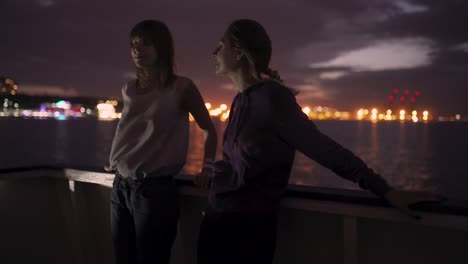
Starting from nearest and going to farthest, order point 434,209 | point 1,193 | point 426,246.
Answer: point 434,209, point 426,246, point 1,193

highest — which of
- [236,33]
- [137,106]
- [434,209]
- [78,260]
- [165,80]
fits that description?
[236,33]

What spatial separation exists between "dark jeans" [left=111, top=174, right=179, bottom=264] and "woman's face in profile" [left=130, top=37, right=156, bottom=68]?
0.58 meters

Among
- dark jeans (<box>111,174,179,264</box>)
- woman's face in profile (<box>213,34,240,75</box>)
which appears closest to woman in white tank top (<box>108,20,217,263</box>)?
dark jeans (<box>111,174,179,264</box>)

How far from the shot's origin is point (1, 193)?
2.61m

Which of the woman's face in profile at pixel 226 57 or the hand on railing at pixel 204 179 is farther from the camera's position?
the hand on railing at pixel 204 179

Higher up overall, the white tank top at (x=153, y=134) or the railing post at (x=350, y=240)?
the white tank top at (x=153, y=134)

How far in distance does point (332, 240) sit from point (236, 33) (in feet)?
3.40

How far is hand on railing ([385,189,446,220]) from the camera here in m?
1.29

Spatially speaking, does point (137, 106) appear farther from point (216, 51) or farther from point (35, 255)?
point (35, 255)

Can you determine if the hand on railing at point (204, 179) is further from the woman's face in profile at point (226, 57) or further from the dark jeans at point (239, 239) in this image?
the woman's face in profile at point (226, 57)

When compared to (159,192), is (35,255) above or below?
below

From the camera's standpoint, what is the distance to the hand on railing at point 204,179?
187 cm

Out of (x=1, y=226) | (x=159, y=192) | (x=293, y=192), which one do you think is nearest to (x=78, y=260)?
(x=1, y=226)

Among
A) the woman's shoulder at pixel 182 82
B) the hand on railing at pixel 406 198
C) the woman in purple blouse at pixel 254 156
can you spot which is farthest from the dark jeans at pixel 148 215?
the hand on railing at pixel 406 198
